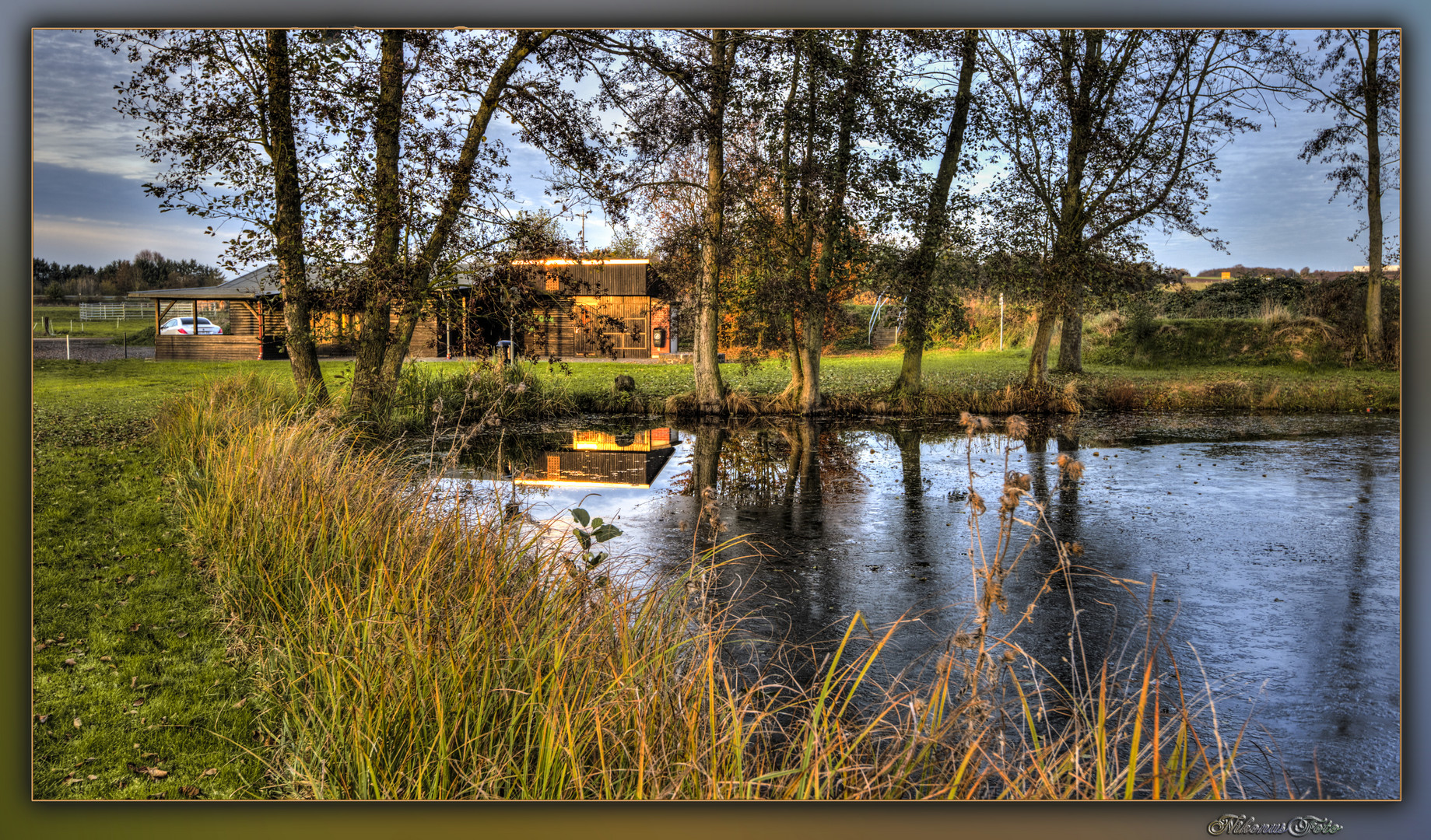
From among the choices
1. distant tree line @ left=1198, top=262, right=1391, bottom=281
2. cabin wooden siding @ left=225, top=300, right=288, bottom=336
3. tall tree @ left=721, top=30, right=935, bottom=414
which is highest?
tall tree @ left=721, top=30, right=935, bottom=414

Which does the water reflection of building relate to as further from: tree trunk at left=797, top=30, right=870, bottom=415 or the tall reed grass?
the tall reed grass

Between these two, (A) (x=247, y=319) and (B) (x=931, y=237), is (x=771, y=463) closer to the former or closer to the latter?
(B) (x=931, y=237)

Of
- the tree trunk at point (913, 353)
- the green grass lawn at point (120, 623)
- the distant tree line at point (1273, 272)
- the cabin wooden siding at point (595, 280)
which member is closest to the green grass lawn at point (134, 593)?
the green grass lawn at point (120, 623)

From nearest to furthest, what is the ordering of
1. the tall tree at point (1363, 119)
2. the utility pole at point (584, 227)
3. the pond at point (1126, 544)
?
the pond at point (1126, 544), the tall tree at point (1363, 119), the utility pole at point (584, 227)

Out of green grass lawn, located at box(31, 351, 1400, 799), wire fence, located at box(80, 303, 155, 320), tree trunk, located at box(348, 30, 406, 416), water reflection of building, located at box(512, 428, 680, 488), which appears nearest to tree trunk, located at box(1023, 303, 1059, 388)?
green grass lawn, located at box(31, 351, 1400, 799)

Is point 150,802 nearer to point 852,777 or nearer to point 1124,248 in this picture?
point 852,777

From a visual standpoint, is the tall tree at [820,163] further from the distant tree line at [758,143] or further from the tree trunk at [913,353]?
the tree trunk at [913,353]
